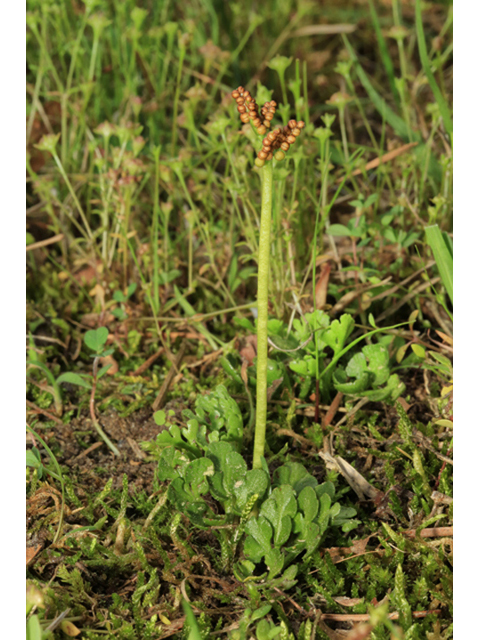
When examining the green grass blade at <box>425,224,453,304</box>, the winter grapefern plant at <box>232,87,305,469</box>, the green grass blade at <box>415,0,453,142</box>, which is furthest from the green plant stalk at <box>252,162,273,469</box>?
the green grass blade at <box>415,0,453,142</box>

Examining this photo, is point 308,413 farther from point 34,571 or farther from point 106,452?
point 34,571

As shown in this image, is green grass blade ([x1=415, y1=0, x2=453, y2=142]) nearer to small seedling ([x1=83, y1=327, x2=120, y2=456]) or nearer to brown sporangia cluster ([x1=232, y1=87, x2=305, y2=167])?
brown sporangia cluster ([x1=232, y1=87, x2=305, y2=167])

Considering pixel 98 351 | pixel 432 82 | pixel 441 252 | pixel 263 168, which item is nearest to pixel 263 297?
pixel 263 168

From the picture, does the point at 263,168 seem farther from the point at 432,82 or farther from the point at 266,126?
the point at 432,82

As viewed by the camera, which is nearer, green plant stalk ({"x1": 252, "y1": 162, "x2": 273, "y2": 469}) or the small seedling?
green plant stalk ({"x1": 252, "y1": 162, "x2": 273, "y2": 469})

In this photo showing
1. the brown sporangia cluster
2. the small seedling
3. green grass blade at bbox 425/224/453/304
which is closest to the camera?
the brown sporangia cluster

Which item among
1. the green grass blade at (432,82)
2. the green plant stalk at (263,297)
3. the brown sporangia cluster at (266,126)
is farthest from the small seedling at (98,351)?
the green grass blade at (432,82)

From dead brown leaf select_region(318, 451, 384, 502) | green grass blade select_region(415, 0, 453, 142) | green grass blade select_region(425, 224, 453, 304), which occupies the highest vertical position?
green grass blade select_region(415, 0, 453, 142)

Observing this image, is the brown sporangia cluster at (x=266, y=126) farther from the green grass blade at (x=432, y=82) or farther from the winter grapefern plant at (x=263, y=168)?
the green grass blade at (x=432, y=82)
